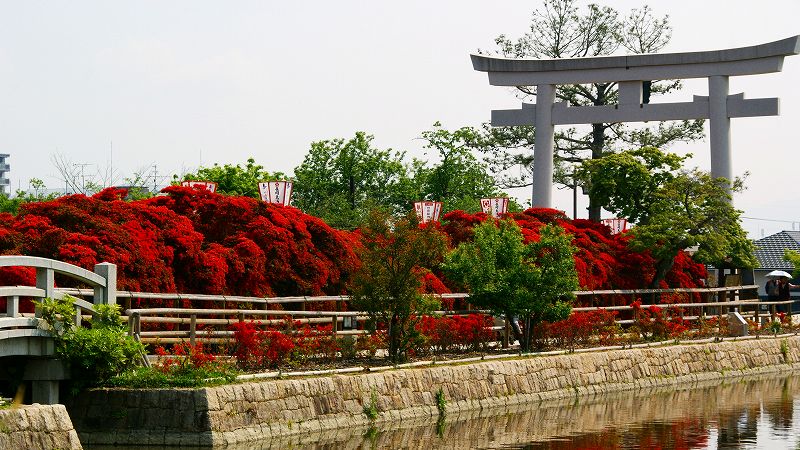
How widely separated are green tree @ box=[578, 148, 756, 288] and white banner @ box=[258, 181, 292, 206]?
10.1m

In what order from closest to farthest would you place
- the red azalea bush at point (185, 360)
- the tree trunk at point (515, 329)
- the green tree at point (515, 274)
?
the red azalea bush at point (185, 360) → the green tree at point (515, 274) → the tree trunk at point (515, 329)

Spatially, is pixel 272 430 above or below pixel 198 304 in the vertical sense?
below

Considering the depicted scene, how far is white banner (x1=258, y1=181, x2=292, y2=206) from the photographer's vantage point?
2970 centimetres

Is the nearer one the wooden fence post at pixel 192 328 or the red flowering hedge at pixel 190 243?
the wooden fence post at pixel 192 328

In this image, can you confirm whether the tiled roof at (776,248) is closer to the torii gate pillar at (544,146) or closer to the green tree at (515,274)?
the torii gate pillar at (544,146)

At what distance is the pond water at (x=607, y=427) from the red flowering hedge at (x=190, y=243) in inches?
132

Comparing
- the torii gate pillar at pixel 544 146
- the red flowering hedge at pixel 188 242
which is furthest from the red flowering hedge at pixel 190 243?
the torii gate pillar at pixel 544 146

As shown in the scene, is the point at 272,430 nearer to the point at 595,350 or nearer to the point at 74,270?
the point at 74,270

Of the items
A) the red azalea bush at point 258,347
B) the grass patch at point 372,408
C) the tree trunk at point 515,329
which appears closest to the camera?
the red azalea bush at point 258,347

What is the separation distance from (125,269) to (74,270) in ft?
12.3

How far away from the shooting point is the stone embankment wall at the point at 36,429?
14.9 metres

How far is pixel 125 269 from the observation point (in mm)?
22109

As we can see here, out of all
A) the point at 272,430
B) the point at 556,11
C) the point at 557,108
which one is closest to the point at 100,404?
the point at 272,430

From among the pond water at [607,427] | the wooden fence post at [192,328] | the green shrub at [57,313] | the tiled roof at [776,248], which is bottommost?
the pond water at [607,427]
